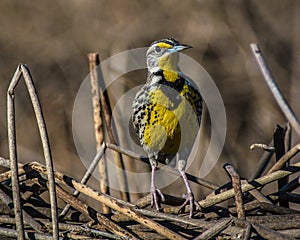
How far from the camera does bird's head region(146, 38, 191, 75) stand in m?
2.29

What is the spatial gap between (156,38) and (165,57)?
6.19 feet

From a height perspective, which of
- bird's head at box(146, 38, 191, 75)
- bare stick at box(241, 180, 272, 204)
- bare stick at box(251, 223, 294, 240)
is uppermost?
bird's head at box(146, 38, 191, 75)

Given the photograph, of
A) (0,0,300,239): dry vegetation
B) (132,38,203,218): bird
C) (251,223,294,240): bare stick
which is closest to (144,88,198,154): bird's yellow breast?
(132,38,203,218): bird

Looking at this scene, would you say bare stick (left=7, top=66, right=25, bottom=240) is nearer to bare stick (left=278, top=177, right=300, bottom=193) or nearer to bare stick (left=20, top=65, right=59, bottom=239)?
bare stick (left=20, top=65, right=59, bottom=239)

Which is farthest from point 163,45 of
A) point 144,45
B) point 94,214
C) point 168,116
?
point 144,45

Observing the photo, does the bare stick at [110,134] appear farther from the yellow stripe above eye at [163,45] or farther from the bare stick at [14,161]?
the bare stick at [14,161]

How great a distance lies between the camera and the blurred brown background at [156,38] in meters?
4.06

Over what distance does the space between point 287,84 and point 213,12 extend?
61cm

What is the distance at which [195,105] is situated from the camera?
213 cm

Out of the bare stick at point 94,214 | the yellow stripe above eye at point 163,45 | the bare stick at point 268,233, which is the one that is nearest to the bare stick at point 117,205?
the bare stick at point 94,214

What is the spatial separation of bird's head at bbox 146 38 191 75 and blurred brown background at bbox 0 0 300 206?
62.5 inches

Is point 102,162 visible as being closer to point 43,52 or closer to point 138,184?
point 138,184

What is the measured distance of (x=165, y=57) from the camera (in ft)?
7.63

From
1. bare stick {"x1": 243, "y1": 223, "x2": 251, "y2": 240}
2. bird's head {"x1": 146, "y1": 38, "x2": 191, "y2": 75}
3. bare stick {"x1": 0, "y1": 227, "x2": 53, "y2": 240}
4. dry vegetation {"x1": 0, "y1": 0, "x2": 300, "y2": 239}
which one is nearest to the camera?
bare stick {"x1": 243, "y1": 223, "x2": 251, "y2": 240}
